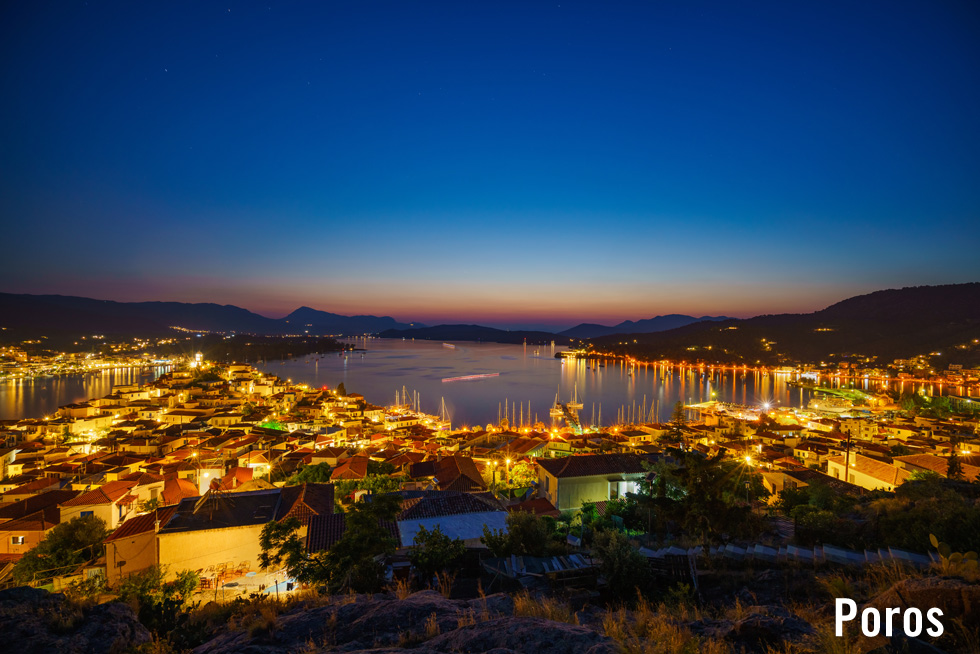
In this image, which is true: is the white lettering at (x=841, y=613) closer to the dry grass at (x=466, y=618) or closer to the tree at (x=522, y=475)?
the dry grass at (x=466, y=618)

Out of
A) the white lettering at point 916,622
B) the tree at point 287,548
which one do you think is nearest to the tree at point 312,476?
the tree at point 287,548

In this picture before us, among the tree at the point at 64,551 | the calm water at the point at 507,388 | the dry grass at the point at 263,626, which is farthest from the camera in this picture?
the calm water at the point at 507,388

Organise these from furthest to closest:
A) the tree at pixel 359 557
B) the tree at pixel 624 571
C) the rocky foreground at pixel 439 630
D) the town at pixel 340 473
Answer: the town at pixel 340 473, the tree at pixel 359 557, the tree at pixel 624 571, the rocky foreground at pixel 439 630

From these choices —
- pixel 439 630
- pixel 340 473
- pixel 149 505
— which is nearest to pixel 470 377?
pixel 340 473

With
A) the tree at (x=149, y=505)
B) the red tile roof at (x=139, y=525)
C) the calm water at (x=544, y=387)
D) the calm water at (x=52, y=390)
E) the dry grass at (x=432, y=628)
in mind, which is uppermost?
the dry grass at (x=432, y=628)

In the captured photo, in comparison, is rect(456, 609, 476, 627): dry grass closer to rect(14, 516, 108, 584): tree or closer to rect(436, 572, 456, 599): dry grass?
rect(436, 572, 456, 599): dry grass

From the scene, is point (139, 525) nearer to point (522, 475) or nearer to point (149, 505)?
point (149, 505)

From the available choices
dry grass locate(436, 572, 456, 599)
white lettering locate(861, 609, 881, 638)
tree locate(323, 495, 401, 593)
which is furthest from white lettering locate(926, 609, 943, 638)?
tree locate(323, 495, 401, 593)
